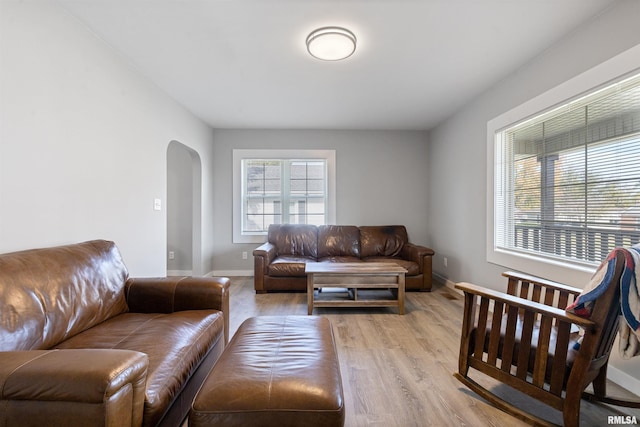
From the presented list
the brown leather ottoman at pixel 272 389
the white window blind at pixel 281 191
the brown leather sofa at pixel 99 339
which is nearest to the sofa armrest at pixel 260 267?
the white window blind at pixel 281 191

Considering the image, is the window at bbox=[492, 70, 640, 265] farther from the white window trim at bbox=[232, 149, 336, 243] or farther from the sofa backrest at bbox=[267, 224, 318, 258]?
the white window trim at bbox=[232, 149, 336, 243]

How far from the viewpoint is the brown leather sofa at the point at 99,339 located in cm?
83

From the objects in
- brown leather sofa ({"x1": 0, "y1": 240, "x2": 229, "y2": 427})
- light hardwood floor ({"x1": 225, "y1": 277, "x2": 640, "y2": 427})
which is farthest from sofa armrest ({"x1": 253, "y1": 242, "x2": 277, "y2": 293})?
brown leather sofa ({"x1": 0, "y1": 240, "x2": 229, "y2": 427})

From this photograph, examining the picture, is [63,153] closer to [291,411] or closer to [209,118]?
[291,411]

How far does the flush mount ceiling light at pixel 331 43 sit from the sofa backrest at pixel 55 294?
2.10 meters

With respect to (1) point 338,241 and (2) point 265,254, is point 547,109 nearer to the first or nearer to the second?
(1) point 338,241

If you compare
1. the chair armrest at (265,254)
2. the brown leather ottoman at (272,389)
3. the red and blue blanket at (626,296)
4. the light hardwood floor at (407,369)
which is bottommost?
the light hardwood floor at (407,369)

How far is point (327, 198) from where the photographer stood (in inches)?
189

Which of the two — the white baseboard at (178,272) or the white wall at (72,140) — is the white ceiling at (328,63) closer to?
the white wall at (72,140)

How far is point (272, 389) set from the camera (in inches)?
40.7

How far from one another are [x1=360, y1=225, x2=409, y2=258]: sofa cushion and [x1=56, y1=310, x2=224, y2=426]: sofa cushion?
292 cm

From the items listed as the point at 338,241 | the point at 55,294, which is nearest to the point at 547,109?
the point at 338,241

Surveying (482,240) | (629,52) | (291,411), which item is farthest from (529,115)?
(291,411)

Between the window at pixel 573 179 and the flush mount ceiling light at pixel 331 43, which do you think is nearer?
the window at pixel 573 179
